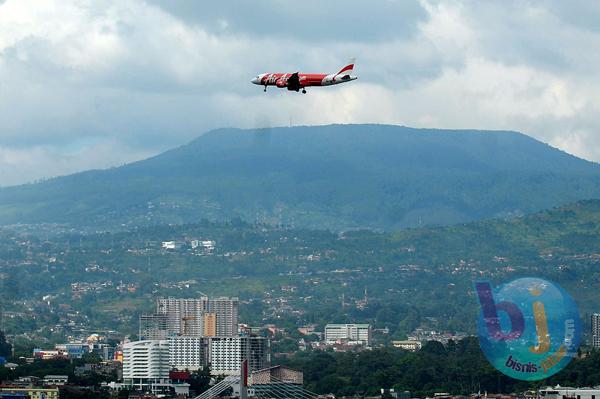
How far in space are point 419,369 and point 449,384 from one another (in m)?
9.31

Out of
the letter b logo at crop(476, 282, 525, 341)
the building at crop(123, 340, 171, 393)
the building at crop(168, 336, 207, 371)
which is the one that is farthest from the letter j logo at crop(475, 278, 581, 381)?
the building at crop(168, 336, 207, 371)

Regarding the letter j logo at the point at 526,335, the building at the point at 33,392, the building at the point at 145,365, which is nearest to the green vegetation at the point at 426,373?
the letter j logo at the point at 526,335

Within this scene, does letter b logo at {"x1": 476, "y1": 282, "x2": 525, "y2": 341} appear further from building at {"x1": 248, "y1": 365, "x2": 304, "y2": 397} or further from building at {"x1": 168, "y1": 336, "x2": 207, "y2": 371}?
building at {"x1": 168, "y1": 336, "x2": 207, "y2": 371}

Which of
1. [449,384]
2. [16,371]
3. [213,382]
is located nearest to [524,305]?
[449,384]

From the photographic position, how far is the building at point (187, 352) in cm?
19025

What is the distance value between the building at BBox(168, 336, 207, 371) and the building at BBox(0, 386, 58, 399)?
→ 52.7 metres

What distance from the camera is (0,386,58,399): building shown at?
132 metres

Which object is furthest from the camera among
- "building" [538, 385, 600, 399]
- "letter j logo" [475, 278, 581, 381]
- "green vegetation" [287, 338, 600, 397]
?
"green vegetation" [287, 338, 600, 397]

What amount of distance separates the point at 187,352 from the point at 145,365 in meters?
23.6

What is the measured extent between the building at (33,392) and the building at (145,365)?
28529 millimetres

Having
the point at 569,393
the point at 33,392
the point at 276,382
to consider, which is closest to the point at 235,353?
the point at 276,382

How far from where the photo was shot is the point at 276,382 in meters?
151

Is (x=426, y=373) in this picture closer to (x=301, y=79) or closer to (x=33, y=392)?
(x=33, y=392)

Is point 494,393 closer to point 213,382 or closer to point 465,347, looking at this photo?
point 213,382
